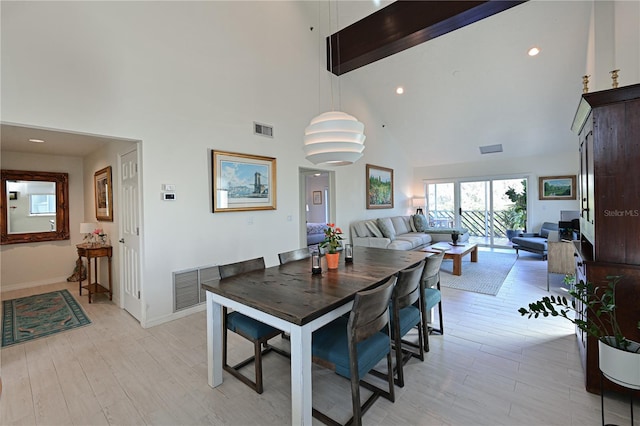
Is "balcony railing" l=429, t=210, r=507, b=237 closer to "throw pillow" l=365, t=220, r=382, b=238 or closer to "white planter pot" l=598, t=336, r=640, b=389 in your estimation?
"throw pillow" l=365, t=220, r=382, b=238

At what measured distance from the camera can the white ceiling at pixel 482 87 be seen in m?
4.34

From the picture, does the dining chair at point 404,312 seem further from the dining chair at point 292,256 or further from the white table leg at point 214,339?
the white table leg at point 214,339

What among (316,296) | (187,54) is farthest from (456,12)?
(316,296)

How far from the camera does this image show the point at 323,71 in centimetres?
548

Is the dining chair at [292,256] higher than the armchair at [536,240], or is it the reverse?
the dining chair at [292,256]

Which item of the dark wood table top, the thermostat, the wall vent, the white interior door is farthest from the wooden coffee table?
the white interior door

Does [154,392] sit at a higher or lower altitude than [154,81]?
lower

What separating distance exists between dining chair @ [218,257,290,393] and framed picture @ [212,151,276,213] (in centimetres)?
162

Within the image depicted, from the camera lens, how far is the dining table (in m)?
1.56

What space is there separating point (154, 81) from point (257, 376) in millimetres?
3271

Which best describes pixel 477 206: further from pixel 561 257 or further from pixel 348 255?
pixel 348 255

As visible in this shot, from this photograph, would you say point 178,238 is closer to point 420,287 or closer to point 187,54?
point 187,54

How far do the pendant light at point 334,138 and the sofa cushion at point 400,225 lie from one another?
4905mm

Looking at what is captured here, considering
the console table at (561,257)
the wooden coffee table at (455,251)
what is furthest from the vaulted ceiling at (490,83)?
the console table at (561,257)
